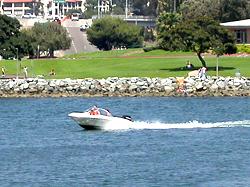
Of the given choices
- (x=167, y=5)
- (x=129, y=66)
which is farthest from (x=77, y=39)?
(x=129, y=66)

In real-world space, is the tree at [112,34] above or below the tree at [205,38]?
below

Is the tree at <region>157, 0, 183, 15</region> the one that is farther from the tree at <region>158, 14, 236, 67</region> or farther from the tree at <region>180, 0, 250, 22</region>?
the tree at <region>158, 14, 236, 67</region>

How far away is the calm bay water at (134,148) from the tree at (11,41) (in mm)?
37728

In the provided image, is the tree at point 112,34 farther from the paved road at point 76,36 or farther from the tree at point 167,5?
the paved road at point 76,36

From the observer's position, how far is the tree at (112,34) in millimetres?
149125

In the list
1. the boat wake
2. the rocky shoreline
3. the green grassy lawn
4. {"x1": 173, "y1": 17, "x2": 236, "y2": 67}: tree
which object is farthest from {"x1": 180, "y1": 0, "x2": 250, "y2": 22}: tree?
the boat wake

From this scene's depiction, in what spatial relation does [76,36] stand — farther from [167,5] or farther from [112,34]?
[112,34]

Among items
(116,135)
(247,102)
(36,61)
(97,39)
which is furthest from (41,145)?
(97,39)

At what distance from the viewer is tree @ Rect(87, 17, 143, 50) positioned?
149125mm

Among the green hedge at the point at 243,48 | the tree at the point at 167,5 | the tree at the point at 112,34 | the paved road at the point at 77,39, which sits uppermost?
the tree at the point at 167,5

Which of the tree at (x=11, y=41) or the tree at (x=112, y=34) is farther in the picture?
the tree at (x=112, y=34)

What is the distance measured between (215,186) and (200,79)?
40.7m

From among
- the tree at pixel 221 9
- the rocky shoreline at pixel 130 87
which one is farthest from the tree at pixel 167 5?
the rocky shoreline at pixel 130 87

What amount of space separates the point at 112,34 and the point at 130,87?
6396 cm
